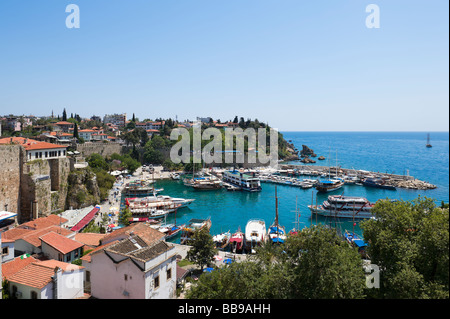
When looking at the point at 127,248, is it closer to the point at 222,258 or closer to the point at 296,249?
the point at 296,249

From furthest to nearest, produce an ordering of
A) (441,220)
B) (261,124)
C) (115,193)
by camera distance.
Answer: (261,124)
(115,193)
(441,220)

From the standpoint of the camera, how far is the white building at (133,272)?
758 cm

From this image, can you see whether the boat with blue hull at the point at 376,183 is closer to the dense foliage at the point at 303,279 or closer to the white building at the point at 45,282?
the dense foliage at the point at 303,279

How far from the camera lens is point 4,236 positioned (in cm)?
1227

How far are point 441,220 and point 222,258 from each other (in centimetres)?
1003

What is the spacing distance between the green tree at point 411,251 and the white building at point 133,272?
18.6 feet

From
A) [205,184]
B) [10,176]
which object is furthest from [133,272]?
[205,184]

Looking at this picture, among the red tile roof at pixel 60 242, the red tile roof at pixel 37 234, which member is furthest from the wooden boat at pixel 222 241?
the red tile roof at pixel 37 234

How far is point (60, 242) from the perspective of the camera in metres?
12.1

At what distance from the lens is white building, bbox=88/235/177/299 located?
24.9ft

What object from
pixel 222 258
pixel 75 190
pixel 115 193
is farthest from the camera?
pixel 115 193

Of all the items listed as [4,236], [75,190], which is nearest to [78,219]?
[75,190]

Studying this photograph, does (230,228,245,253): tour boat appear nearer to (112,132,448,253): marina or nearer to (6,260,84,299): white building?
(112,132,448,253): marina

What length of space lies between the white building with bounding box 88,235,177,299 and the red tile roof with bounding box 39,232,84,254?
13.3ft
